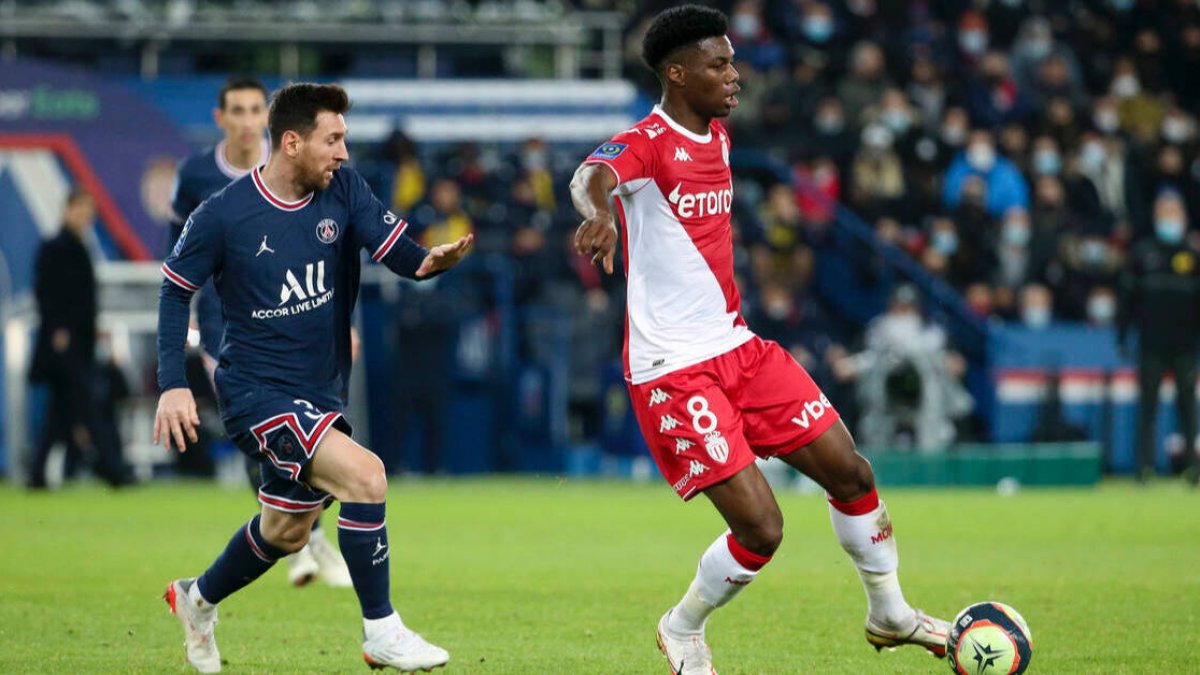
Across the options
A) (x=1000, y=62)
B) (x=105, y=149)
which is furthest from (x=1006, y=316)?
(x=105, y=149)

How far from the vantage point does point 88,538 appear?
522 inches

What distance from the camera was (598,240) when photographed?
21.0 feet

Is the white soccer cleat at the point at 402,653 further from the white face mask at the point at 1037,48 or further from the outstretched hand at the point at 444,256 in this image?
the white face mask at the point at 1037,48

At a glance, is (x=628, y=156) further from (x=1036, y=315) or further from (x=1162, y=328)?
(x=1036, y=315)

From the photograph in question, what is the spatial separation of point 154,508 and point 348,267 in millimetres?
9503

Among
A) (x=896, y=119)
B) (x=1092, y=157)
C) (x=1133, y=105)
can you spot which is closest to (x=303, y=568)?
(x=896, y=119)

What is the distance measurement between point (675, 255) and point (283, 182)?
1522 millimetres

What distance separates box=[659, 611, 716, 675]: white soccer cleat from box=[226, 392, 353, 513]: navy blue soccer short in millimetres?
1430

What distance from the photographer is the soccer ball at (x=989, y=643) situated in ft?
22.2

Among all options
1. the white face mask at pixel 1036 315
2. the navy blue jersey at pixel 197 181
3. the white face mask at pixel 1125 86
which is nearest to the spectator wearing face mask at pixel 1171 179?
the white face mask at pixel 1125 86

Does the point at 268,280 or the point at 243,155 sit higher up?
the point at 243,155

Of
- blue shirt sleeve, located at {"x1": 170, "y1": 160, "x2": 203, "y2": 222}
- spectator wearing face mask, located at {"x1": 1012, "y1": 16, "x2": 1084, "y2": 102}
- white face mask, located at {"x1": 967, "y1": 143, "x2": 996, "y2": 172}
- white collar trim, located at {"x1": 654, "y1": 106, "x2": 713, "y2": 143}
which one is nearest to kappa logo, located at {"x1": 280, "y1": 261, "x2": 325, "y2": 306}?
white collar trim, located at {"x1": 654, "y1": 106, "x2": 713, "y2": 143}

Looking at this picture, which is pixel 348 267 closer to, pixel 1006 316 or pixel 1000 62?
pixel 1006 316

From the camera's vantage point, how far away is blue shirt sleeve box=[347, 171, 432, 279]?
7.11 metres
